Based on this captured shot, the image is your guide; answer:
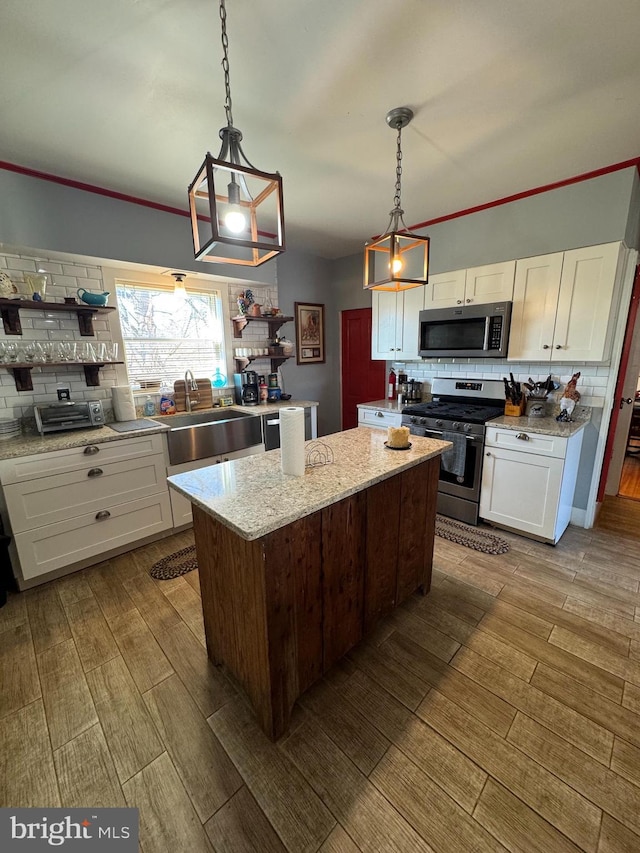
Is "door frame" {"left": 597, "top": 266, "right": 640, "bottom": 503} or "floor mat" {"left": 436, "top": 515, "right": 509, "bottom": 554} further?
"door frame" {"left": 597, "top": 266, "right": 640, "bottom": 503}

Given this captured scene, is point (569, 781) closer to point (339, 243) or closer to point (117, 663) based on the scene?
point (117, 663)

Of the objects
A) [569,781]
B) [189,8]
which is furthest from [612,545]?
[189,8]

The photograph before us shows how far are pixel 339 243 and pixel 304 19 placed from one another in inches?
109

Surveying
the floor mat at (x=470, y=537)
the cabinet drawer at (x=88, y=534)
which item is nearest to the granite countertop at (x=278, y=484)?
the floor mat at (x=470, y=537)

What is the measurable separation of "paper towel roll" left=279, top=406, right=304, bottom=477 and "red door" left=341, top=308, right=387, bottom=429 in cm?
310

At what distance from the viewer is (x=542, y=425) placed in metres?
2.61

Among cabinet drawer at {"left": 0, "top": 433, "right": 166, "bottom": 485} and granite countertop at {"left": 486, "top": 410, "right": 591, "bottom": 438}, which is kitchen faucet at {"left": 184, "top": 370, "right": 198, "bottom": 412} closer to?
cabinet drawer at {"left": 0, "top": 433, "right": 166, "bottom": 485}

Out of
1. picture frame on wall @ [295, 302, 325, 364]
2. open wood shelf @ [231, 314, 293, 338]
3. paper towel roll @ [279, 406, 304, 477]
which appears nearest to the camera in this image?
paper towel roll @ [279, 406, 304, 477]

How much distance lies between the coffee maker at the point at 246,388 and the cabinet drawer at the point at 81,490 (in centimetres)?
122

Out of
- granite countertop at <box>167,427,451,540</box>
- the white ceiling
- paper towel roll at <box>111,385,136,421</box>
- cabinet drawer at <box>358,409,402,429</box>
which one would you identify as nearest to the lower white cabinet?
cabinet drawer at <box>358,409,402,429</box>

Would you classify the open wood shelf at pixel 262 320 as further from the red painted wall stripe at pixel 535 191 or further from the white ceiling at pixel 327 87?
the red painted wall stripe at pixel 535 191

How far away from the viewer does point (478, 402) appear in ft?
11.1

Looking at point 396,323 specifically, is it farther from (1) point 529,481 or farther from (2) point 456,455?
(1) point 529,481

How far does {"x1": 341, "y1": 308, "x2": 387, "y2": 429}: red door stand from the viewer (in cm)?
448
